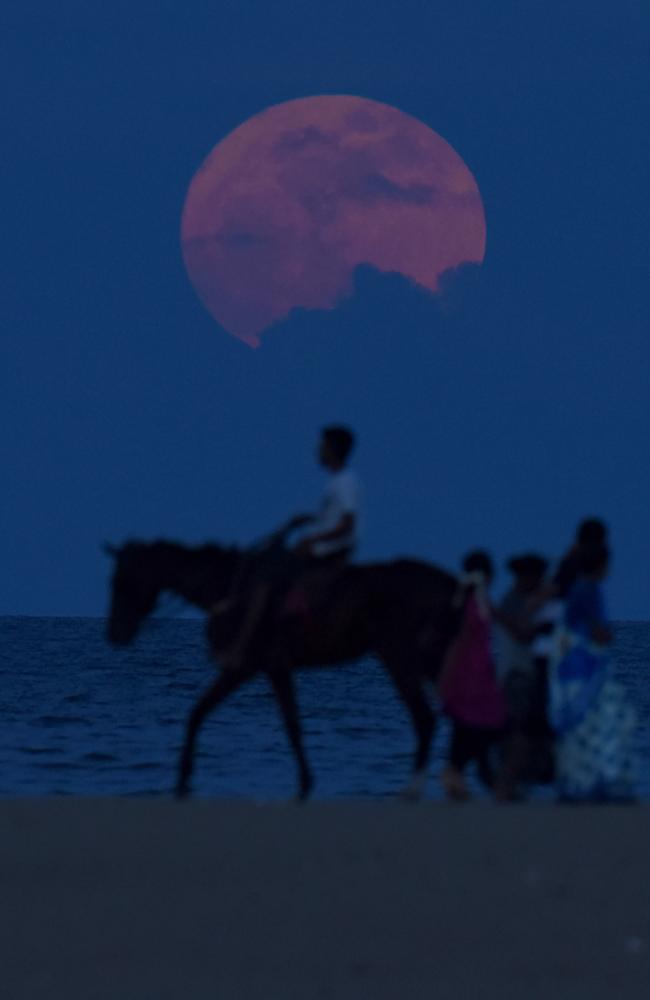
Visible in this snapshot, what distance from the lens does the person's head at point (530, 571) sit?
47.8ft

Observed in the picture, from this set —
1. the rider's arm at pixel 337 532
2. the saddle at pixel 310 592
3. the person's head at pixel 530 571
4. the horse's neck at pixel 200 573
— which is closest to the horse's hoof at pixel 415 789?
the saddle at pixel 310 592

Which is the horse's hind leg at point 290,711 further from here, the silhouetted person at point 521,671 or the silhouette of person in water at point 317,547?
the silhouetted person at point 521,671

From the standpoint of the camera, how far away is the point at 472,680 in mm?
14477

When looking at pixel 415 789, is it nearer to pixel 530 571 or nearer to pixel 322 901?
pixel 530 571

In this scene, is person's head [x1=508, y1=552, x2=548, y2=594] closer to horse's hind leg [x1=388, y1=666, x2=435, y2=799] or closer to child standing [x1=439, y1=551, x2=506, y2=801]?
child standing [x1=439, y1=551, x2=506, y2=801]

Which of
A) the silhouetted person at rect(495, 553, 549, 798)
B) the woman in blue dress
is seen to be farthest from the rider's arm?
the woman in blue dress

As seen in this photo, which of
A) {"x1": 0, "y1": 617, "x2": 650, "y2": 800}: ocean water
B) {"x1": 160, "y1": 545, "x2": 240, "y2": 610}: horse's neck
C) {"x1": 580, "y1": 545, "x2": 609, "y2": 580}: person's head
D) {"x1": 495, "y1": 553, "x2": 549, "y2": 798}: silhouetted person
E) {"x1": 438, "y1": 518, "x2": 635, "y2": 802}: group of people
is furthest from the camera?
{"x1": 0, "y1": 617, "x2": 650, "y2": 800}: ocean water

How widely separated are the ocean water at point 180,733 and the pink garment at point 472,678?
94.9 inches

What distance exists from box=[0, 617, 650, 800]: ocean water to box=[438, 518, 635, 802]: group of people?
2.54 metres

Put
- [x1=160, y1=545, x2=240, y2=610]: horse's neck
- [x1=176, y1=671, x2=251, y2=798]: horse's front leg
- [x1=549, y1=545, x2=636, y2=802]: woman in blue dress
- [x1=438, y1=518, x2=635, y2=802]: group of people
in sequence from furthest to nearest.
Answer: [x1=160, y1=545, x2=240, y2=610]: horse's neck
[x1=176, y1=671, x2=251, y2=798]: horse's front leg
[x1=438, y1=518, x2=635, y2=802]: group of people
[x1=549, y1=545, x2=636, y2=802]: woman in blue dress

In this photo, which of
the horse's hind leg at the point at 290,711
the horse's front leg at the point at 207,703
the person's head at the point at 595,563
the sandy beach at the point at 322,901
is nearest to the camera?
the sandy beach at the point at 322,901

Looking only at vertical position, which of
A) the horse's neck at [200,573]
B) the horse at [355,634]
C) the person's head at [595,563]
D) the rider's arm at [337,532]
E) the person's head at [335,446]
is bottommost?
the horse at [355,634]

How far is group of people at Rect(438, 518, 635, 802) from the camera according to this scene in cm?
1417

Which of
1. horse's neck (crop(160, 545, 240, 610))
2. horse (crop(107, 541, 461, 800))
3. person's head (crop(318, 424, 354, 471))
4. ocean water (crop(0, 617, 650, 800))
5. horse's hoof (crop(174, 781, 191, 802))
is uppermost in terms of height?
person's head (crop(318, 424, 354, 471))
